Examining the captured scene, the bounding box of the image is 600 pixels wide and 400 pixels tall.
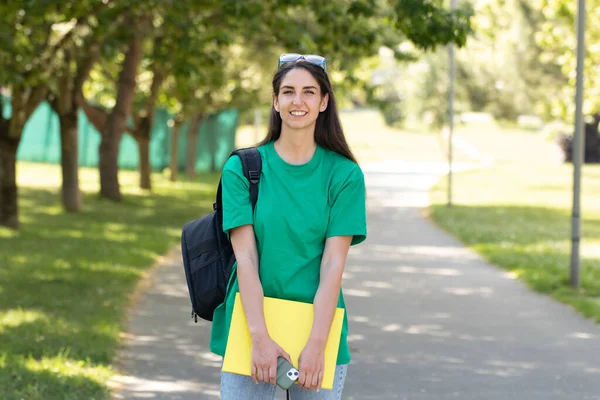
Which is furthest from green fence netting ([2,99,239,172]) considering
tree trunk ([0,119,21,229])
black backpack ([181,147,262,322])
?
black backpack ([181,147,262,322])

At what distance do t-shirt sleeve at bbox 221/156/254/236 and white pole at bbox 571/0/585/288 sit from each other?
306 inches

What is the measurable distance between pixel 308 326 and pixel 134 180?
91.1ft

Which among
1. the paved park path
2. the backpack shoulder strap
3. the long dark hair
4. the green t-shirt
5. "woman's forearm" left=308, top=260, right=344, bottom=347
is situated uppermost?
the long dark hair

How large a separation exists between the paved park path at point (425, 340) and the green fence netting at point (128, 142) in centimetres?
2256

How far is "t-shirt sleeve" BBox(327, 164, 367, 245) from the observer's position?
342cm

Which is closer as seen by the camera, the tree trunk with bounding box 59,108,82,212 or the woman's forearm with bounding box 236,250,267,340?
the woman's forearm with bounding box 236,250,267,340

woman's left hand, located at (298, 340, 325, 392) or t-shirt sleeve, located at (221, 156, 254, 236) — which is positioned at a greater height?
t-shirt sleeve, located at (221, 156, 254, 236)

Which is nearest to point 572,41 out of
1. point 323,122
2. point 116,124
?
point 116,124

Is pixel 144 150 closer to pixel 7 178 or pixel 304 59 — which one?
pixel 7 178

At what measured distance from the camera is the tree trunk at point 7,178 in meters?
15.5

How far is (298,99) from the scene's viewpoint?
3.45 meters

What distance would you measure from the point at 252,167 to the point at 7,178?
1278cm

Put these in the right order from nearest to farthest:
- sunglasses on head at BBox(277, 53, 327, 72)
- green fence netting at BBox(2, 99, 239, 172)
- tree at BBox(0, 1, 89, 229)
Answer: sunglasses on head at BBox(277, 53, 327, 72), tree at BBox(0, 1, 89, 229), green fence netting at BBox(2, 99, 239, 172)

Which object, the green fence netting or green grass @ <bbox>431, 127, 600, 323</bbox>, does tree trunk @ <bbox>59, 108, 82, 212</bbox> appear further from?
the green fence netting
